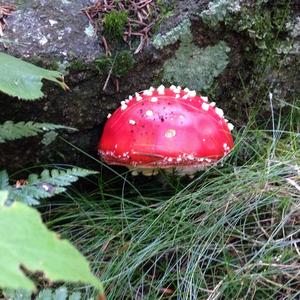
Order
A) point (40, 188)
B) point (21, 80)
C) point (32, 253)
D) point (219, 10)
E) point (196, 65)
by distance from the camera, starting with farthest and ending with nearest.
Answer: point (196, 65) < point (219, 10) < point (40, 188) < point (21, 80) < point (32, 253)

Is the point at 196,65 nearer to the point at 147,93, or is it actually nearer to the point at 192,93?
the point at 192,93

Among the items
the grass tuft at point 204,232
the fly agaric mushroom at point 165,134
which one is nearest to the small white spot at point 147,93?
the fly agaric mushroom at point 165,134

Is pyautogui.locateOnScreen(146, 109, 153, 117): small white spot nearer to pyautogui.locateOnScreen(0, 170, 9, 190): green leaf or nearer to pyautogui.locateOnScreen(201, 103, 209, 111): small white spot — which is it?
pyautogui.locateOnScreen(201, 103, 209, 111): small white spot

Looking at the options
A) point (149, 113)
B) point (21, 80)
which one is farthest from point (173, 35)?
point (21, 80)

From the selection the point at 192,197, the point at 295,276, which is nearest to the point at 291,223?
the point at 295,276

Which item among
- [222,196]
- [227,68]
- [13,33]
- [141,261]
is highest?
[13,33]

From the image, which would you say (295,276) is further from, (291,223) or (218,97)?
(218,97)
